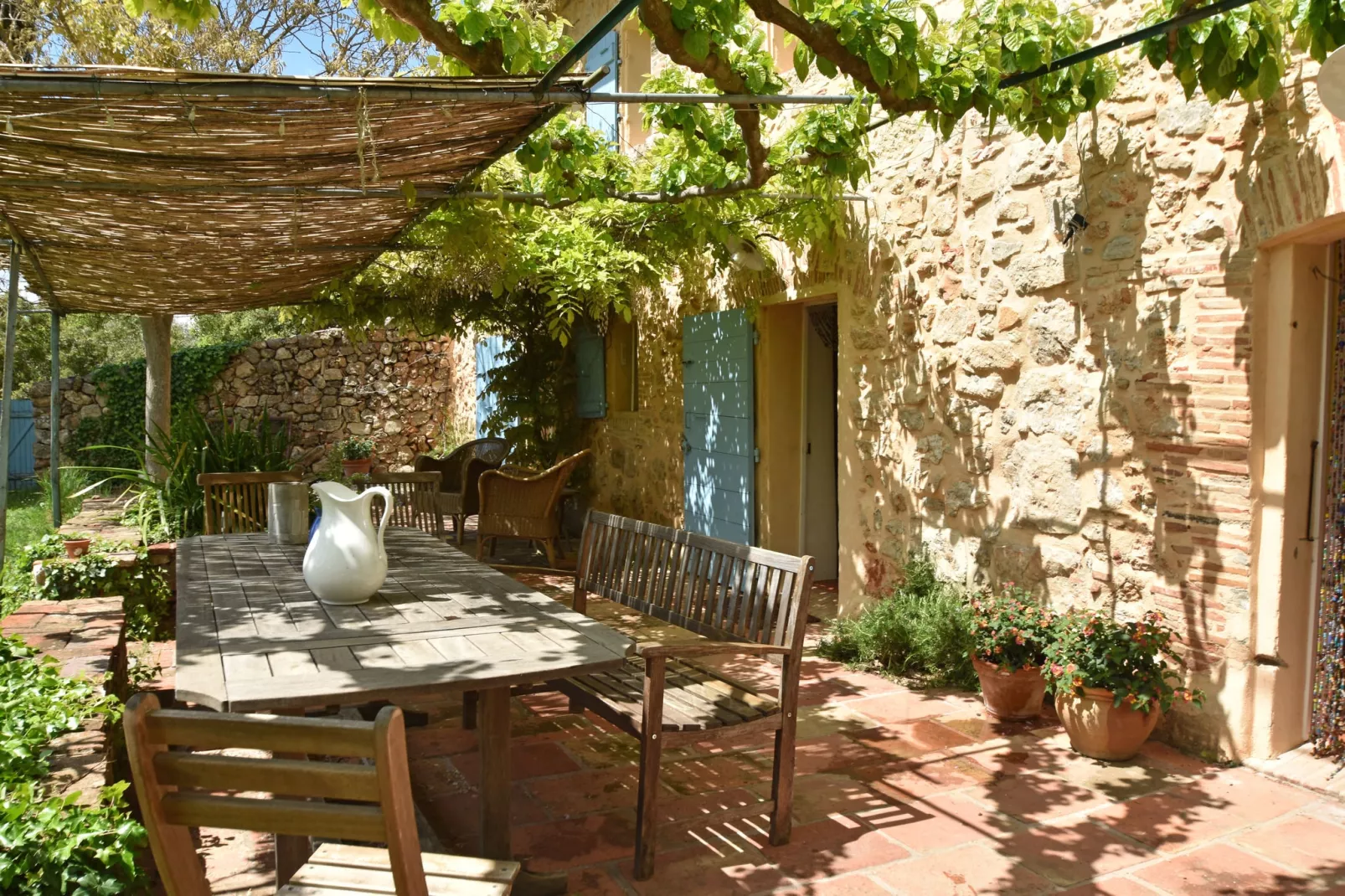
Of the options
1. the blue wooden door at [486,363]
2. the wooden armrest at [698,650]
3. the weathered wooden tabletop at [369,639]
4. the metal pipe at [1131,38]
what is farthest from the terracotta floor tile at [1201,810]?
the blue wooden door at [486,363]

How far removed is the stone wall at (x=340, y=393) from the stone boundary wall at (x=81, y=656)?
917 cm

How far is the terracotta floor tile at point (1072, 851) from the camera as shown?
273cm

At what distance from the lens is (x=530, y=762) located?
11.7ft

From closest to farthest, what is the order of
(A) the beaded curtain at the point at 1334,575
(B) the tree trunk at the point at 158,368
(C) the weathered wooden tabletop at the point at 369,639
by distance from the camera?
(C) the weathered wooden tabletop at the point at 369,639 → (A) the beaded curtain at the point at 1334,575 → (B) the tree trunk at the point at 158,368

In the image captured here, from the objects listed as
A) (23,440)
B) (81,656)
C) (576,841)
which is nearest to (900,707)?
(576,841)

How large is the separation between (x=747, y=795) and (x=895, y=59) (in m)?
2.49

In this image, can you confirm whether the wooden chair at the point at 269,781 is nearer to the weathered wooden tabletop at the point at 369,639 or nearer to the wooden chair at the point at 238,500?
the weathered wooden tabletop at the point at 369,639

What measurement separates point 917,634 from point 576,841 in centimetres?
217

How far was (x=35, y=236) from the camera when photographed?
4332mm

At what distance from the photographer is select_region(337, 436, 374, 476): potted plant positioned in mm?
12344

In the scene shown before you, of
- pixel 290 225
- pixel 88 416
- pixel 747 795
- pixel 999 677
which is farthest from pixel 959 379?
pixel 88 416

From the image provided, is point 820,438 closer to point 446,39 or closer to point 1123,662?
point 1123,662

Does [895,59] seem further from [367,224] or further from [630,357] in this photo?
[630,357]

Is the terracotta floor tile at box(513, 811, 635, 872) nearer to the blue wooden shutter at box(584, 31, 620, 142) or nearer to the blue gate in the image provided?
the blue wooden shutter at box(584, 31, 620, 142)
